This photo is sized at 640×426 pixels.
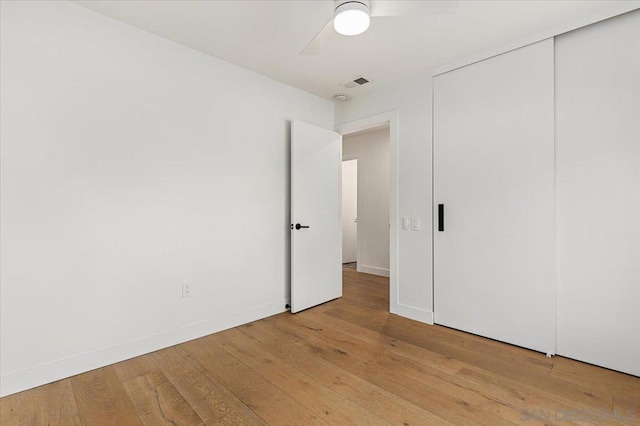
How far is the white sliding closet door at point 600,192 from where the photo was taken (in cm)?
214

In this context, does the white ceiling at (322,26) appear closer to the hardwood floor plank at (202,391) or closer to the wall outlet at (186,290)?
the wall outlet at (186,290)

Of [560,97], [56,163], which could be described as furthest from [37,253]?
[560,97]

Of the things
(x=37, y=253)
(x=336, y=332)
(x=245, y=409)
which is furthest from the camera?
(x=336, y=332)

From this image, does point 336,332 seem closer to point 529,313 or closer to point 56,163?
point 529,313

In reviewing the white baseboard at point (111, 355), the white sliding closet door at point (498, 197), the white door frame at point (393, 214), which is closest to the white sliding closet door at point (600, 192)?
the white sliding closet door at point (498, 197)

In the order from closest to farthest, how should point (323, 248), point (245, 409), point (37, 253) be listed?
point (245, 409)
point (37, 253)
point (323, 248)

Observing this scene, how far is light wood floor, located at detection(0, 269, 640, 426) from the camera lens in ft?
5.63

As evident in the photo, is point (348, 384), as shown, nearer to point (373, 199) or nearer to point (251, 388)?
point (251, 388)

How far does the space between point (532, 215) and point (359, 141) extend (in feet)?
11.9

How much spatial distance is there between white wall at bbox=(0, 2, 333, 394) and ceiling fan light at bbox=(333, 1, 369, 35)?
160cm

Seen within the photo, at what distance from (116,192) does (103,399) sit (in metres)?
1.38

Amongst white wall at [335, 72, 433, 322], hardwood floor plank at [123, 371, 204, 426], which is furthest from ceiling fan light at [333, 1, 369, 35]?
hardwood floor plank at [123, 371, 204, 426]

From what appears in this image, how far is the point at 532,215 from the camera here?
253cm

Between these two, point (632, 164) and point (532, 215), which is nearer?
point (632, 164)
